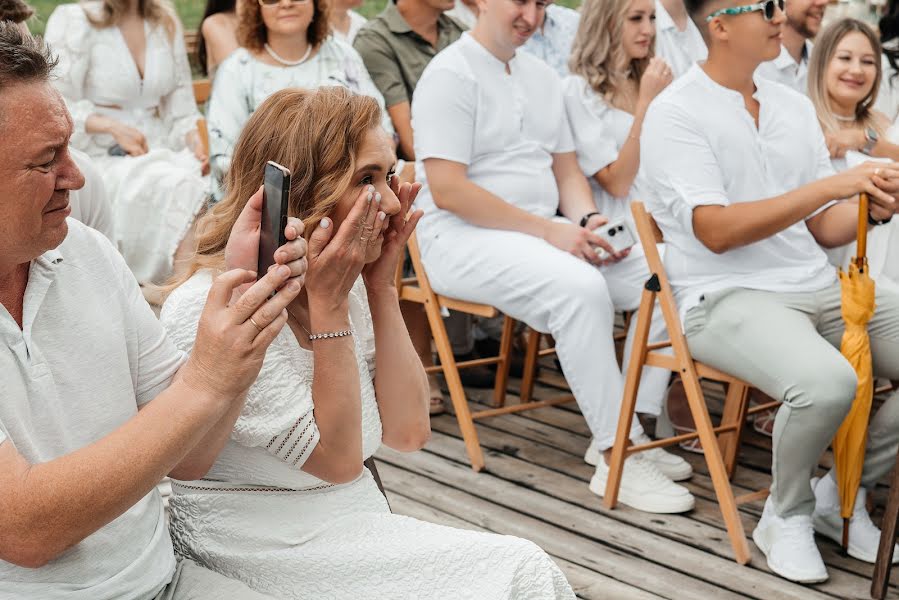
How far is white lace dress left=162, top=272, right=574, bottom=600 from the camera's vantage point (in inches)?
74.1

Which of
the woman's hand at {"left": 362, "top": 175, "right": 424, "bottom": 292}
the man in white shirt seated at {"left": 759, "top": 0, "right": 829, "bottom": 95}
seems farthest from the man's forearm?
the man in white shirt seated at {"left": 759, "top": 0, "right": 829, "bottom": 95}

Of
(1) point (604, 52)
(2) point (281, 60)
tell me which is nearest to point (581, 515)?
(1) point (604, 52)

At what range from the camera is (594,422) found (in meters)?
3.78

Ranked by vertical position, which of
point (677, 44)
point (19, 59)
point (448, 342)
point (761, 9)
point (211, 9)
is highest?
point (19, 59)

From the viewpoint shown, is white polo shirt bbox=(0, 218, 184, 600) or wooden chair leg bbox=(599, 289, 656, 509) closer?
white polo shirt bbox=(0, 218, 184, 600)

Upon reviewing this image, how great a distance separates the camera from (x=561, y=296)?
12.5 ft

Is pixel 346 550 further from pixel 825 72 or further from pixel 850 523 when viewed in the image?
pixel 825 72

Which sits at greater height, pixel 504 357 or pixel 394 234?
pixel 394 234

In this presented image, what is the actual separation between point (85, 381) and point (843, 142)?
3437 mm

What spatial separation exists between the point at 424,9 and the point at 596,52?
2.66ft

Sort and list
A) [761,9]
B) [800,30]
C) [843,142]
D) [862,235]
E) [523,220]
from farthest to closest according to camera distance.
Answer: [800,30]
[843,142]
[523,220]
[761,9]
[862,235]

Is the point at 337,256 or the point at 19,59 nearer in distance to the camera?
the point at 19,59

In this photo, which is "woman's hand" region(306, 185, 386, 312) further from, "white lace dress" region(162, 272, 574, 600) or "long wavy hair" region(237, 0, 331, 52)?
"long wavy hair" region(237, 0, 331, 52)

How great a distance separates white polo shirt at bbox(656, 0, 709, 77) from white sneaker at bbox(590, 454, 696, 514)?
1.97 meters
